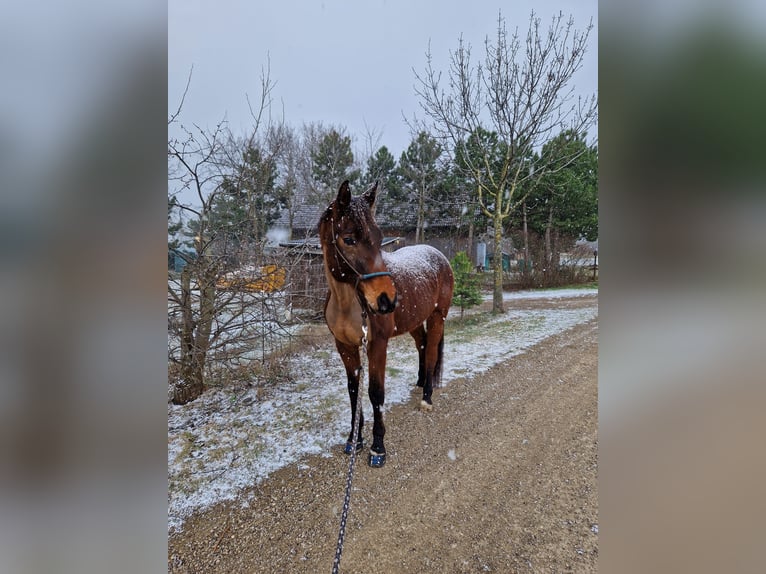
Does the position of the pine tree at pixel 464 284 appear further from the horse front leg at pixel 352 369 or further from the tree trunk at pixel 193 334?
the tree trunk at pixel 193 334

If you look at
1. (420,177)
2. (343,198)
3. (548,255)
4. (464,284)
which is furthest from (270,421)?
(548,255)

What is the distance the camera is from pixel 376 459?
2.46m

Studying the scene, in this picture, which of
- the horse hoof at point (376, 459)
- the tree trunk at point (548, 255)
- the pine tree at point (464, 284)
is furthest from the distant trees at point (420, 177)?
the horse hoof at point (376, 459)

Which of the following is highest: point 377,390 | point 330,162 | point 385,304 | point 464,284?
point 330,162

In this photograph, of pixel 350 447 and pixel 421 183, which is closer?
pixel 350 447

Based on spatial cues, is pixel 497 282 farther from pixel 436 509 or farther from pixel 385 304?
pixel 436 509

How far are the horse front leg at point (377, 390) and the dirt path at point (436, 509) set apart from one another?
0.47 ft

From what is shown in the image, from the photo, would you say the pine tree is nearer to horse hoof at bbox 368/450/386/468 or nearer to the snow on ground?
the snow on ground

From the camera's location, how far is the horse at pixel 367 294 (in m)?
2.14

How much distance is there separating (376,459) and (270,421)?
4.61 ft

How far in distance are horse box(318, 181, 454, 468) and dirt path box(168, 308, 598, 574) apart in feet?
1.19
